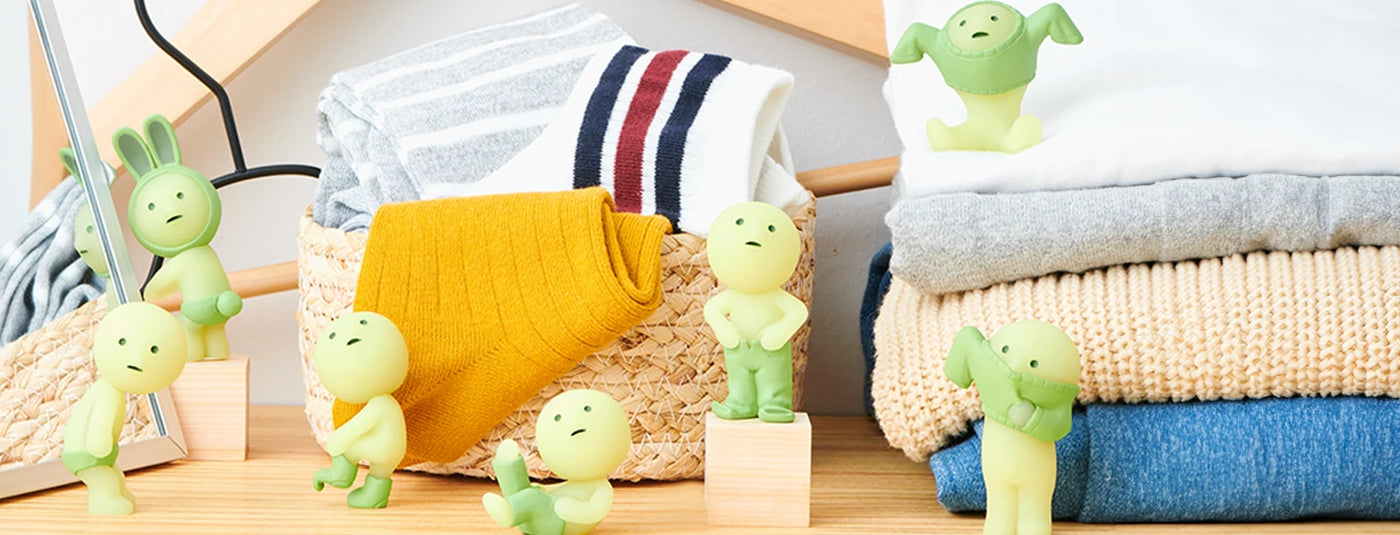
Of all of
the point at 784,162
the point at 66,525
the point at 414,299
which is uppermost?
the point at 784,162

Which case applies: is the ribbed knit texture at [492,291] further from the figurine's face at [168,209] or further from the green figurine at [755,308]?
the figurine's face at [168,209]

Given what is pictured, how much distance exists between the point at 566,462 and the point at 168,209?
338 mm

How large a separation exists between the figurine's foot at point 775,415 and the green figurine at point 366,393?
19cm

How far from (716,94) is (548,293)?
7.2 inches

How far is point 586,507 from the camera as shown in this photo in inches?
22.4

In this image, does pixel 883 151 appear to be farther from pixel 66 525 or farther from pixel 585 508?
pixel 66 525

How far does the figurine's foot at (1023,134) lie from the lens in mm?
686

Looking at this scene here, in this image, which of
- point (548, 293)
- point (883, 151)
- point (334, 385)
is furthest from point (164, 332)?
point (883, 151)

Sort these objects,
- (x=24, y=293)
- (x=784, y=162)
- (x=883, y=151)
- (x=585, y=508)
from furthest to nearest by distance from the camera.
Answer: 1. (x=883, y=151)
2. (x=784, y=162)
3. (x=24, y=293)
4. (x=585, y=508)

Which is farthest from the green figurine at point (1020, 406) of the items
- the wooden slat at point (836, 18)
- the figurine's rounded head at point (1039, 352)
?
the wooden slat at point (836, 18)

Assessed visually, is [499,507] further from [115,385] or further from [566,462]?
[115,385]

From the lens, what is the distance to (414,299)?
66cm

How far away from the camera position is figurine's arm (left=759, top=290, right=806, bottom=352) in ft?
2.02

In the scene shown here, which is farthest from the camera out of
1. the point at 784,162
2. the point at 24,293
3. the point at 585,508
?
the point at 784,162
